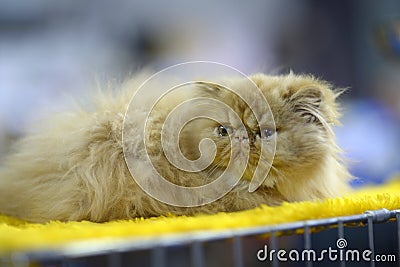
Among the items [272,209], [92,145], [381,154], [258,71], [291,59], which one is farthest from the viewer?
[291,59]

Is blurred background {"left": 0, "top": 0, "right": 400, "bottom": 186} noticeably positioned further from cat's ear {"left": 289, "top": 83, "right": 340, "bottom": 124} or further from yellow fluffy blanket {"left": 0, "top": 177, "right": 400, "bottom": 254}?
yellow fluffy blanket {"left": 0, "top": 177, "right": 400, "bottom": 254}

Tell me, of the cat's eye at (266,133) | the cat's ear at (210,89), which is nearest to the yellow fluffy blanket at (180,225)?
the cat's eye at (266,133)

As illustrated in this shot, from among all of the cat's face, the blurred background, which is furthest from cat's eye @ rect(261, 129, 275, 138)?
the blurred background

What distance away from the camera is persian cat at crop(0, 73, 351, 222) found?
1051 mm

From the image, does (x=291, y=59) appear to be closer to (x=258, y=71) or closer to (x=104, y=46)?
(x=104, y=46)

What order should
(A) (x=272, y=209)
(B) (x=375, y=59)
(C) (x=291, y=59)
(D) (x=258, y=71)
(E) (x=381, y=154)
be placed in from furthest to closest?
(B) (x=375, y=59) < (C) (x=291, y=59) < (E) (x=381, y=154) < (D) (x=258, y=71) < (A) (x=272, y=209)

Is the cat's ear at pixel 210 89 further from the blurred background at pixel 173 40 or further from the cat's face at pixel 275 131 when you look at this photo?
the blurred background at pixel 173 40

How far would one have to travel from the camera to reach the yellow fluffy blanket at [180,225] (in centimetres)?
73

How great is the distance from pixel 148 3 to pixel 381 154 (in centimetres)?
167

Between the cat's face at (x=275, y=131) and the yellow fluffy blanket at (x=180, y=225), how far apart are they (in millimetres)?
98

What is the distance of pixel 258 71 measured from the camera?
128cm

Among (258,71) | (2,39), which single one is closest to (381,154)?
(258,71)

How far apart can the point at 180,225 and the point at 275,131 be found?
0.31 m

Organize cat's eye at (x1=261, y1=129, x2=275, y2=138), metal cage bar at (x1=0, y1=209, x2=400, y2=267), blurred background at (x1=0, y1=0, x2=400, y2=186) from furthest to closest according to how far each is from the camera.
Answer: blurred background at (x1=0, y1=0, x2=400, y2=186), cat's eye at (x1=261, y1=129, x2=275, y2=138), metal cage bar at (x1=0, y1=209, x2=400, y2=267)
